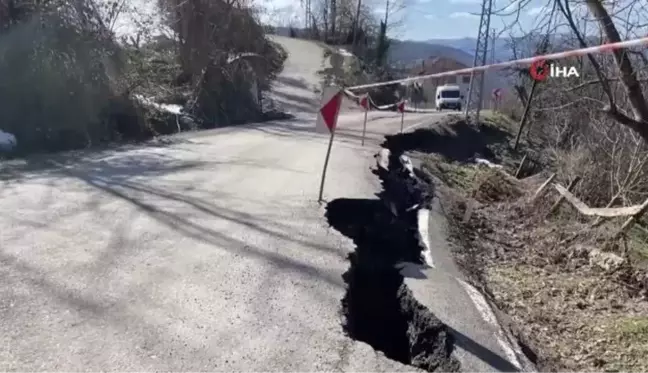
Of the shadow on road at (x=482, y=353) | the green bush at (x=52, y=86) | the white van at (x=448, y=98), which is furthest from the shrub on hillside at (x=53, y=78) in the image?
the white van at (x=448, y=98)

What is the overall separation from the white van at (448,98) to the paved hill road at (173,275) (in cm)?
4321

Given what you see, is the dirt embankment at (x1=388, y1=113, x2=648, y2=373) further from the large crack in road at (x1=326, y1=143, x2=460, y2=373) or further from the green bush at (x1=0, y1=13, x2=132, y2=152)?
the green bush at (x1=0, y1=13, x2=132, y2=152)

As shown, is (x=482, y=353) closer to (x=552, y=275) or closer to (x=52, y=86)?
(x=552, y=275)

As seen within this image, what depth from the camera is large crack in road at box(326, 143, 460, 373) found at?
4.73m

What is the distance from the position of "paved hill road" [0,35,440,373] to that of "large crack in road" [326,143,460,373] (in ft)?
0.92

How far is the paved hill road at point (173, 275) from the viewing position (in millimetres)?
4039

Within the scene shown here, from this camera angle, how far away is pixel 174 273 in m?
5.47

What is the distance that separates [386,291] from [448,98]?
158 feet

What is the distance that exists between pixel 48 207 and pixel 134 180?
216 centimetres

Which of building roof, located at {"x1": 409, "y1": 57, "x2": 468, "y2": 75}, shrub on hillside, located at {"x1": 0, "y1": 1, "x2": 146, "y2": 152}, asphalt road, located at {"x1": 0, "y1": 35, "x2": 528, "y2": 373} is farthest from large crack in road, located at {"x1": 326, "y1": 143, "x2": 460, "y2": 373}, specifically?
building roof, located at {"x1": 409, "y1": 57, "x2": 468, "y2": 75}

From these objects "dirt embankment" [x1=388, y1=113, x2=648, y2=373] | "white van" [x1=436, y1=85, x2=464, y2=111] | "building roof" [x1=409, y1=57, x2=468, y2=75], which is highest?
"dirt embankment" [x1=388, y1=113, x2=648, y2=373]

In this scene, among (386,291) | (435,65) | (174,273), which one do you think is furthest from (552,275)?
(435,65)

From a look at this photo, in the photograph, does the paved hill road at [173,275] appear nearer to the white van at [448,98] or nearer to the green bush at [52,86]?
the green bush at [52,86]

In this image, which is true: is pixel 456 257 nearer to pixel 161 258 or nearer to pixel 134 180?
pixel 161 258
